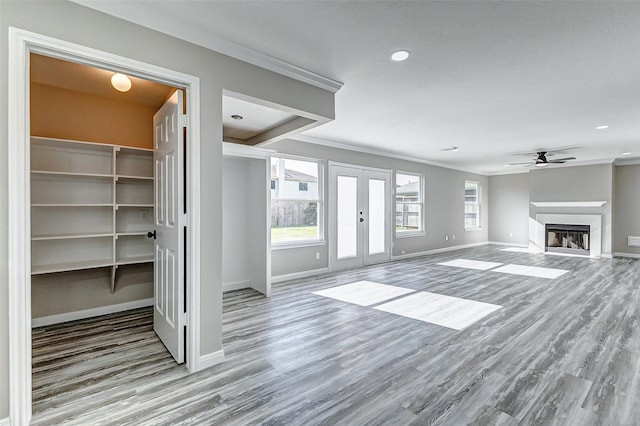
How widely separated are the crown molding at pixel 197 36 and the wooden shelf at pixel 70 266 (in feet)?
7.75

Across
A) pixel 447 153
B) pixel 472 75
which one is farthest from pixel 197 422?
pixel 447 153

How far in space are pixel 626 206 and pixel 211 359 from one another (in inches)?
402

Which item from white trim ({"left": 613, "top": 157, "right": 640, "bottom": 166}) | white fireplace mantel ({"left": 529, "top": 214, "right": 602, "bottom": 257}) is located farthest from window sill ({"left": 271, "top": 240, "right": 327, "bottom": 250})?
white trim ({"left": 613, "top": 157, "right": 640, "bottom": 166})

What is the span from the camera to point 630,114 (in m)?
4.05

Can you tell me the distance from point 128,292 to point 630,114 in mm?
6813

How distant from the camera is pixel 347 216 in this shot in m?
6.20

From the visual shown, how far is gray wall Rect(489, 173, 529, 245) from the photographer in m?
9.53

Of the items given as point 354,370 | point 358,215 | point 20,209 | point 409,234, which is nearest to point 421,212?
point 409,234

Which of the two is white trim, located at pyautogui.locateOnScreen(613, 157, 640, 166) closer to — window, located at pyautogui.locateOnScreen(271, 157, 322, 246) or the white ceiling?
the white ceiling

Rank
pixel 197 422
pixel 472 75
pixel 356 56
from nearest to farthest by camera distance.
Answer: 1. pixel 197 422
2. pixel 356 56
3. pixel 472 75

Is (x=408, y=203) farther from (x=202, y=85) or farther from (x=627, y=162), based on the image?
(x=202, y=85)

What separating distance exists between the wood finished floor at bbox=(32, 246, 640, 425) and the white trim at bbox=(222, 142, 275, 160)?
197 centimetres

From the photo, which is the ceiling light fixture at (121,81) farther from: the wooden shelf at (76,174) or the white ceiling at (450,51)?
the white ceiling at (450,51)

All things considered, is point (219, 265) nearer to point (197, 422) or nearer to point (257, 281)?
point (197, 422)
